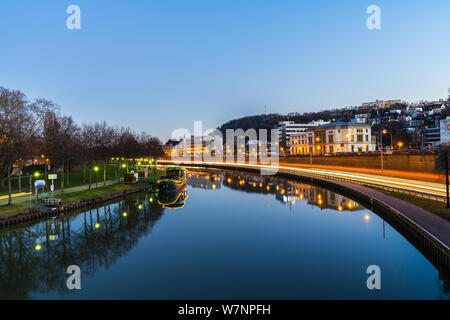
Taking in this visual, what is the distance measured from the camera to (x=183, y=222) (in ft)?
114

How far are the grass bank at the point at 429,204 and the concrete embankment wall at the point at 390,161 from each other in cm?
606

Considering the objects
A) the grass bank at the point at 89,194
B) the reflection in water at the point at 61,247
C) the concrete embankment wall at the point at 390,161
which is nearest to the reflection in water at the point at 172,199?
the grass bank at the point at 89,194

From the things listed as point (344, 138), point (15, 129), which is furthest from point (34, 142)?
point (344, 138)

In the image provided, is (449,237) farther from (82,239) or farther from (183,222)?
(82,239)

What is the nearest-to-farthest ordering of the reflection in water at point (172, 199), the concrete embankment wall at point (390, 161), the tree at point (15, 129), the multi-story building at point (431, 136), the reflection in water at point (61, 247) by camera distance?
the reflection in water at point (61, 247), the tree at point (15, 129), the reflection in water at point (172, 199), the concrete embankment wall at point (390, 161), the multi-story building at point (431, 136)

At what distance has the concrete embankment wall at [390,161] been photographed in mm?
49844

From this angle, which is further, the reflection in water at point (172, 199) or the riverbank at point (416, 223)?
the reflection in water at point (172, 199)

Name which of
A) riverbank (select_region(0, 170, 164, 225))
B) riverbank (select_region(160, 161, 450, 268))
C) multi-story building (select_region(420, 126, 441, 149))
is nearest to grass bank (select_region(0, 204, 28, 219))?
riverbank (select_region(0, 170, 164, 225))

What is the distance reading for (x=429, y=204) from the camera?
2961cm

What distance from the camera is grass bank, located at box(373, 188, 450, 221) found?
25.6 meters

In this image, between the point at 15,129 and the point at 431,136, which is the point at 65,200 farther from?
the point at 431,136

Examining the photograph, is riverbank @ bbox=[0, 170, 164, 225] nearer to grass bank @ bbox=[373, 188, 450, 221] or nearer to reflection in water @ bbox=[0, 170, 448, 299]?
reflection in water @ bbox=[0, 170, 448, 299]

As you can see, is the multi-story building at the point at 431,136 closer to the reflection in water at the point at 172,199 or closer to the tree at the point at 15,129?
the reflection in water at the point at 172,199
